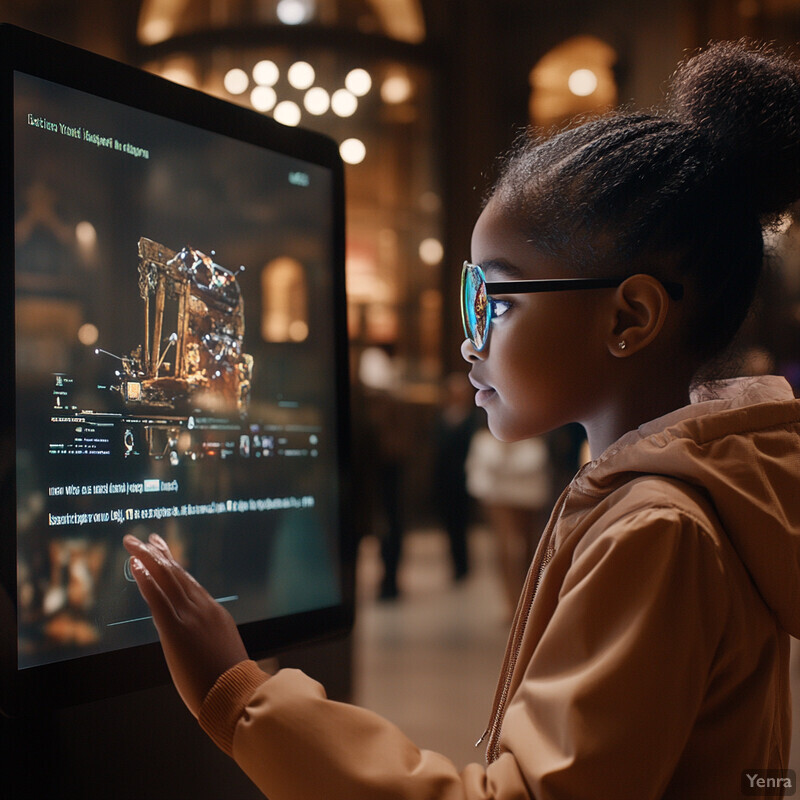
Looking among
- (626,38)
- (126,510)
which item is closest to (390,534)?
(626,38)

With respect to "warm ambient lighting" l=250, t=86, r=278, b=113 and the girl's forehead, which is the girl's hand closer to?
the girl's forehead

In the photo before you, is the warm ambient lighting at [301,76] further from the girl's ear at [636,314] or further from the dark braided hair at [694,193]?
the girl's ear at [636,314]

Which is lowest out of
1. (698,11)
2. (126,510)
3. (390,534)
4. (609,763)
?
(390,534)

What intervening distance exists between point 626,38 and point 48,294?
273 inches

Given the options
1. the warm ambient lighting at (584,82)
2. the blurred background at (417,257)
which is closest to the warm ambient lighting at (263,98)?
the blurred background at (417,257)

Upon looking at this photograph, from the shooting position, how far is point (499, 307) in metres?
0.98

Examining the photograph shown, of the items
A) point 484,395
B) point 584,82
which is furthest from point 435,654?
point 584,82

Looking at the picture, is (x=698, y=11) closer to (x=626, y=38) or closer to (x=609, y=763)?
(x=626, y=38)

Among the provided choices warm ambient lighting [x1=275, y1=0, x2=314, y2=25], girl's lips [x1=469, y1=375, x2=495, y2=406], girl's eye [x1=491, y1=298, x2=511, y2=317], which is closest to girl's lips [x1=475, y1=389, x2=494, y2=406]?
girl's lips [x1=469, y1=375, x2=495, y2=406]

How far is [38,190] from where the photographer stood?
81 cm

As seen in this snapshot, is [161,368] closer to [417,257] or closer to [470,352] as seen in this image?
[470,352]

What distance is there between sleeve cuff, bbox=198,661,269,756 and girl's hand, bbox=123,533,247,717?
1cm

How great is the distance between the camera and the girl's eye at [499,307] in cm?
97

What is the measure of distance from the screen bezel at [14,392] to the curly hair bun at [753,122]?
1.58 ft
